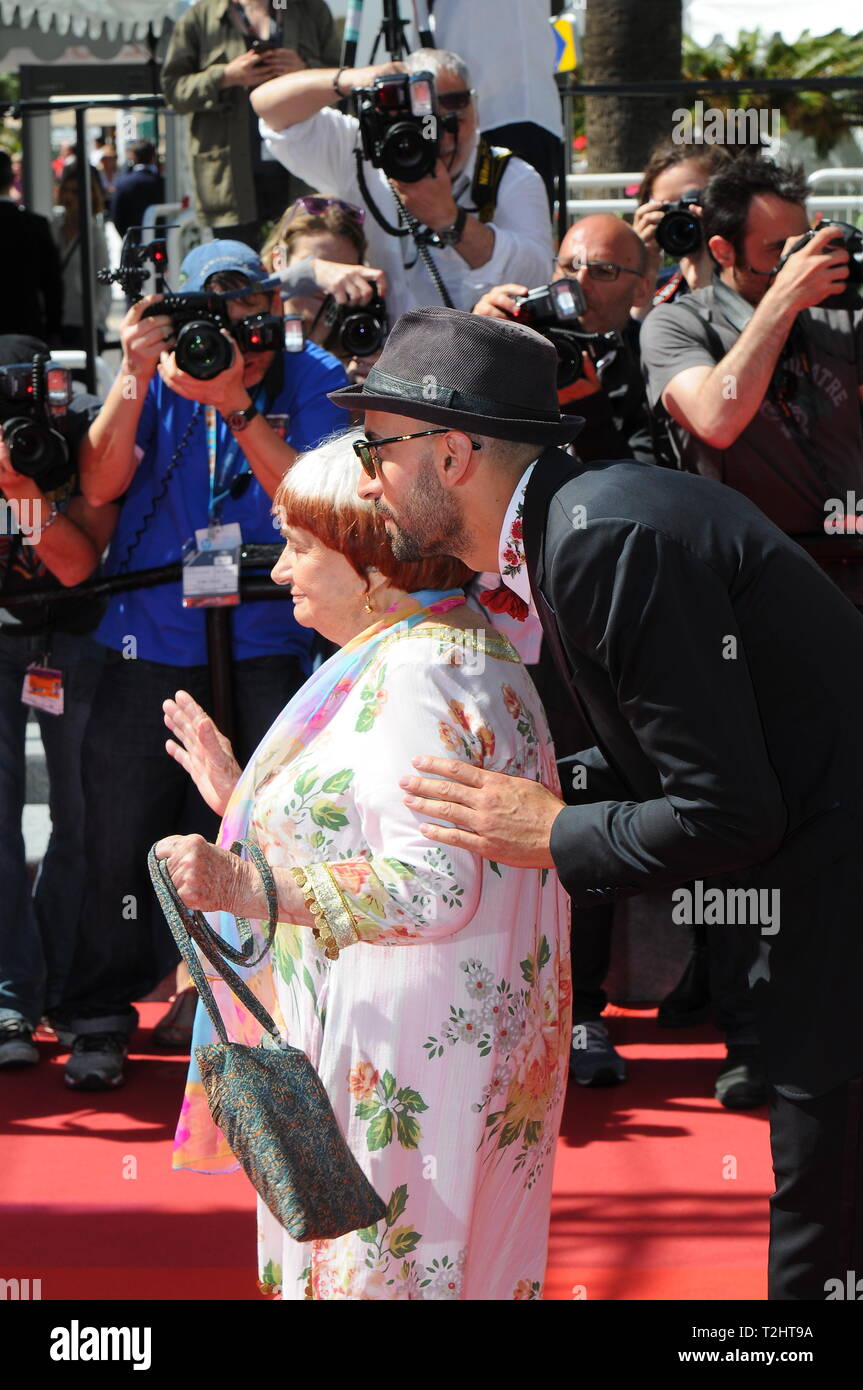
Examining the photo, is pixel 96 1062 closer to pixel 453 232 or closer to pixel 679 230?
pixel 453 232

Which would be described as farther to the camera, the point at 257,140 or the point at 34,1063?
the point at 257,140

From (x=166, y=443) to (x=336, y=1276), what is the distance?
2.59 m

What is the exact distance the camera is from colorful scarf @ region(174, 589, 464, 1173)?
233 centimetres

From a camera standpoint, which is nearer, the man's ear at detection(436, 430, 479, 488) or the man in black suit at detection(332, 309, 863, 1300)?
the man in black suit at detection(332, 309, 863, 1300)

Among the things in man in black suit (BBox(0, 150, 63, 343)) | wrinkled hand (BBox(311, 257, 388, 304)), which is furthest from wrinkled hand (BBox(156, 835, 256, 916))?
man in black suit (BBox(0, 150, 63, 343))

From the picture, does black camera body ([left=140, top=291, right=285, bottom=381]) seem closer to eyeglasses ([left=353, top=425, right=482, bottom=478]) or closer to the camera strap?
the camera strap

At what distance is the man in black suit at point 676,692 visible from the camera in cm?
188

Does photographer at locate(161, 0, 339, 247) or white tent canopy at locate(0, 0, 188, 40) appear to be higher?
white tent canopy at locate(0, 0, 188, 40)

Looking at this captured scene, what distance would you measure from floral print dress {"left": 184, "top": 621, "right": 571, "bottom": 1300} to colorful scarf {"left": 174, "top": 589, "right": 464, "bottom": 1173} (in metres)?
0.07

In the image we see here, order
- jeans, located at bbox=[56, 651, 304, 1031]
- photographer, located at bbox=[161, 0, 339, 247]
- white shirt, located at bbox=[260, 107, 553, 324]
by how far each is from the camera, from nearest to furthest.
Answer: jeans, located at bbox=[56, 651, 304, 1031] < white shirt, located at bbox=[260, 107, 553, 324] < photographer, located at bbox=[161, 0, 339, 247]
